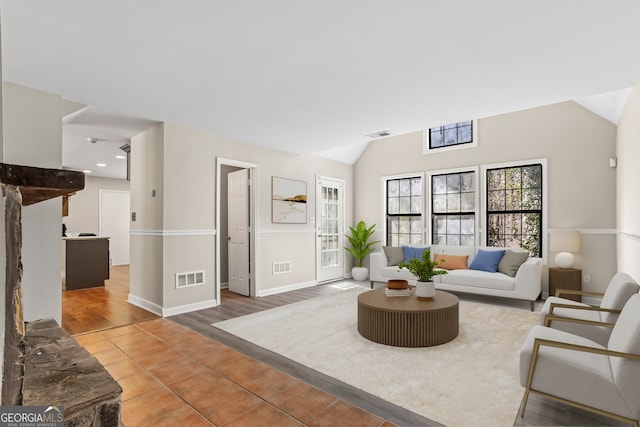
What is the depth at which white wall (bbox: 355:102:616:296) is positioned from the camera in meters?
4.69

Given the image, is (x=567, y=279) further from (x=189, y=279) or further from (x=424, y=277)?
(x=189, y=279)

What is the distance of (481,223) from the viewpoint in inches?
228

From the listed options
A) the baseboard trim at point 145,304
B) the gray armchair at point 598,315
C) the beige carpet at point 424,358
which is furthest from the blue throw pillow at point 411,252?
the baseboard trim at point 145,304

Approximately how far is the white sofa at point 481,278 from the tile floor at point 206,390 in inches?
105

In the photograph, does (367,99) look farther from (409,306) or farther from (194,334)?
(194,334)

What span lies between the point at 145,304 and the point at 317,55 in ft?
13.0

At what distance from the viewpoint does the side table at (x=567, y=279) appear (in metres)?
4.61

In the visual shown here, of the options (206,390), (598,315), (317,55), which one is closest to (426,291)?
(598,315)

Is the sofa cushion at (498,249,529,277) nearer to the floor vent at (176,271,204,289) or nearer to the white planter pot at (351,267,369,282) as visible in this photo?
the white planter pot at (351,267,369,282)

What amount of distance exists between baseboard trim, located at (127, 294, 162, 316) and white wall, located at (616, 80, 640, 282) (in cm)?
521

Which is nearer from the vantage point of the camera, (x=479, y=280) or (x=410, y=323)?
(x=410, y=323)

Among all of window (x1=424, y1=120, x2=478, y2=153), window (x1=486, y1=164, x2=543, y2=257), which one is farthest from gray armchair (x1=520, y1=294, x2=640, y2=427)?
window (x1=424, y1=120, x2=478, y2=153)

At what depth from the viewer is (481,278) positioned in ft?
15.6

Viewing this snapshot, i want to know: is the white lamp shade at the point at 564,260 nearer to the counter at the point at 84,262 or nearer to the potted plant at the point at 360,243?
the potted plant at the point at 360,243
